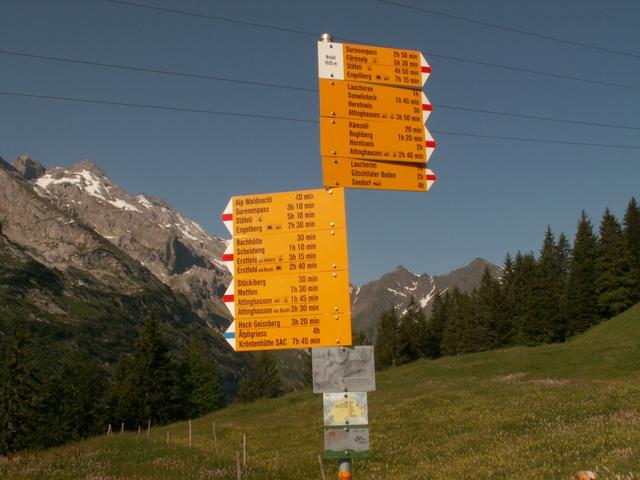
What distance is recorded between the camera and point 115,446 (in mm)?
31781

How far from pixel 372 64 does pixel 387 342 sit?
12820 centimetres

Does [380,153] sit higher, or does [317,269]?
[380,153]

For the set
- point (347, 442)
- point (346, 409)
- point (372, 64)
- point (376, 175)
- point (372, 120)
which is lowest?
point (347, 442)

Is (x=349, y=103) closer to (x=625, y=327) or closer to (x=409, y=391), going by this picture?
(x=409, y=391)

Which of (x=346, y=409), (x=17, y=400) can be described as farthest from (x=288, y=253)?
(x=17, y=400)

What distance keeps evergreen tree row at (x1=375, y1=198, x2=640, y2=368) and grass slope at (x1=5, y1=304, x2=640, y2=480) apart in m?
43.8

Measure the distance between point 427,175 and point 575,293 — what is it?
105 meters

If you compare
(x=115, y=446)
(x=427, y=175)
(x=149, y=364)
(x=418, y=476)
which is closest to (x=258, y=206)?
(x=427, y=175)

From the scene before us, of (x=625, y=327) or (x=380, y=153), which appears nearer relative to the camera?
(x=380, y=153)

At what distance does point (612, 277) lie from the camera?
10219cm

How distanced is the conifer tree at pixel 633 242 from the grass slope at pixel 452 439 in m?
45.6

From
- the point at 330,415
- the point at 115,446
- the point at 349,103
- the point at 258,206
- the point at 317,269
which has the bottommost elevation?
the point at 115,446

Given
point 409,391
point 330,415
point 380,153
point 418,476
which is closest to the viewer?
point 330,415

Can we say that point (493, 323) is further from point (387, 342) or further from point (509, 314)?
point (387, 342)
